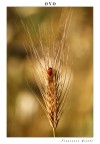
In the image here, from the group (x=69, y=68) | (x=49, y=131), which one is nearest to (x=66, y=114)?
(x=49, y=131)

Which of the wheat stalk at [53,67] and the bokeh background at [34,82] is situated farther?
the bokeh background at [34,82]

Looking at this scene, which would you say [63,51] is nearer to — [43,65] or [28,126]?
[43,65]

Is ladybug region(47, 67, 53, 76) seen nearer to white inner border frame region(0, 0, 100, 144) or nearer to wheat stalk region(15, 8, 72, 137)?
wheat stalk region(15, 8, 72, 137)
